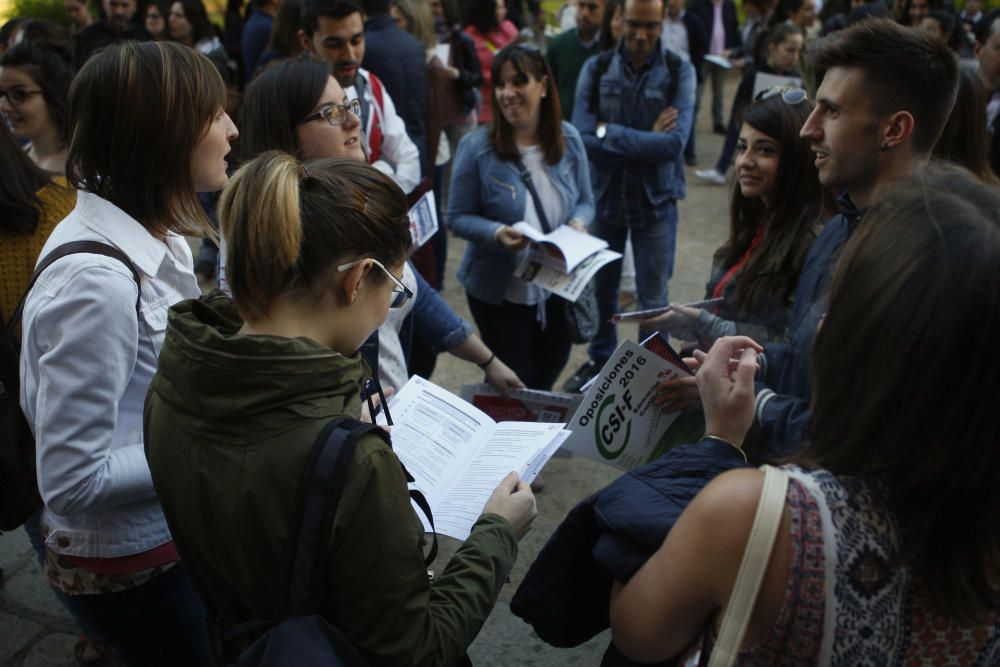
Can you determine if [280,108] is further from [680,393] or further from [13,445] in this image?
[680,393]

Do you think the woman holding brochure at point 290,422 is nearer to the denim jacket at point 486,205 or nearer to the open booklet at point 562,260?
the open booklet at point 562,260

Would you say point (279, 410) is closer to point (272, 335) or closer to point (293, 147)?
point (272, 335)

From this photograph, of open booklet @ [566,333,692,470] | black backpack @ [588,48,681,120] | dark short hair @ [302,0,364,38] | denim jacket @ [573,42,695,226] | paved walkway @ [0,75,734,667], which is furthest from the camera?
black backpack @ [588,48,681,120]

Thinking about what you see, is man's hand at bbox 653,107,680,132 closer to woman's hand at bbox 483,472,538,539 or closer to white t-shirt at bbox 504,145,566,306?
white t-shirt at bbox 504,145,566,306

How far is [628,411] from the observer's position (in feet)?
7.14

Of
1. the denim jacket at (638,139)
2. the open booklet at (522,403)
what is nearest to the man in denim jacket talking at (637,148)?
the denim jacket at (638,139)

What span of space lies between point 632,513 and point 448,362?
12.4 ft

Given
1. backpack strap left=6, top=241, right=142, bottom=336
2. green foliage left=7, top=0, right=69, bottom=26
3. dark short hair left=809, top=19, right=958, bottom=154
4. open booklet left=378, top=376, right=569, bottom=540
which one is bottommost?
green foliage left=7, top=0, right=69, bottom=26

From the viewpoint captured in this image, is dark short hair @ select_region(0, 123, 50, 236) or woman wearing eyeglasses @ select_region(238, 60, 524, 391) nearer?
dark short hair @ select_region(0, 123, 50, 236)

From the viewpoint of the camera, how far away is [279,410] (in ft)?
4.18

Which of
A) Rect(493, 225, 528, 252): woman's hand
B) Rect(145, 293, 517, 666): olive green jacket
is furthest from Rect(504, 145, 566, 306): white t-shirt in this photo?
Rect(145, 293, 517, 666): olive green jacket

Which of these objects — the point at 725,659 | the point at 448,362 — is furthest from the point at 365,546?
the point at 448,362

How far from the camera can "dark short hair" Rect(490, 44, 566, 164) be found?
3.57m

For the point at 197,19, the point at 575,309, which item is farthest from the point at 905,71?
the point at 197,19
